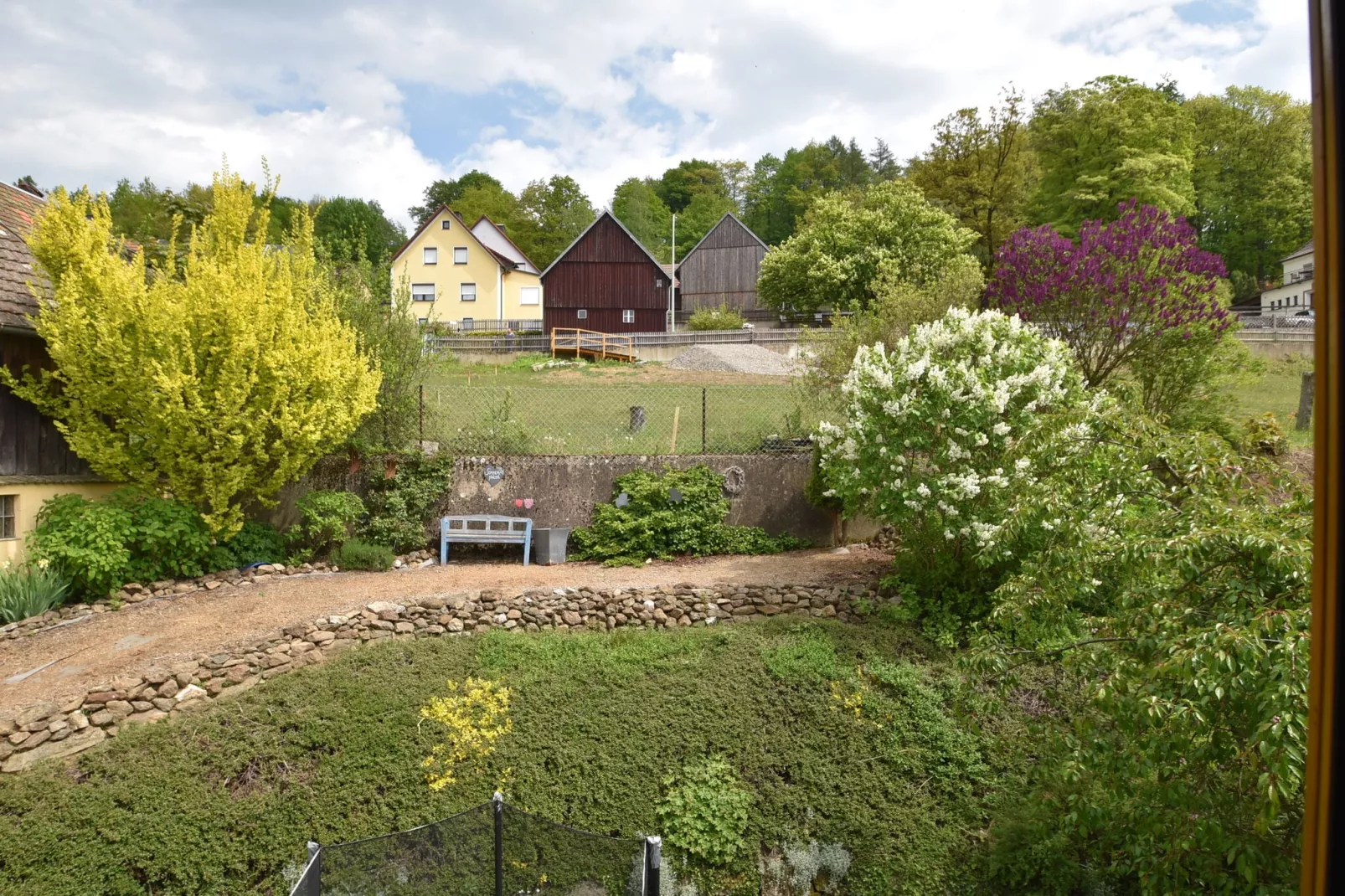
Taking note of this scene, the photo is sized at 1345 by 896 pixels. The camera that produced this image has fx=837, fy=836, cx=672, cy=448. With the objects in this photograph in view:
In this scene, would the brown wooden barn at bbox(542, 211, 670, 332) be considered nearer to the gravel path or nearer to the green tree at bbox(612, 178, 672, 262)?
the green tree at bbox(612, 178, 672, 262)

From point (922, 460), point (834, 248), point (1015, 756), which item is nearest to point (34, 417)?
point (922, 460)

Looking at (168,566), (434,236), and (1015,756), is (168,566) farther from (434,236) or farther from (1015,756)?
(434,236)

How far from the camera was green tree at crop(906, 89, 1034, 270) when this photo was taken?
32.4 meters

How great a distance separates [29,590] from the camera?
384 inches

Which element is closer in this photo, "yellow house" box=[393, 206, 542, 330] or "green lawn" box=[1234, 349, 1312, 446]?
"green lawn" box=[1234, 349, 1312, 446]

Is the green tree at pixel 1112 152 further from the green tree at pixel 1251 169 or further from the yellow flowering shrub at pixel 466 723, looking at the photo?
the yellow flowering shrub at pixel 466 723

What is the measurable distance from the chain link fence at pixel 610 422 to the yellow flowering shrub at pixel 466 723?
5.24 metres

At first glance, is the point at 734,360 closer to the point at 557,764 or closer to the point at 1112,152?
the point at 1112,152

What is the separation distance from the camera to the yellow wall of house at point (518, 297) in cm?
4347

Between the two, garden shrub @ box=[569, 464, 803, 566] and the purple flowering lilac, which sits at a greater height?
the purple flowering lilac

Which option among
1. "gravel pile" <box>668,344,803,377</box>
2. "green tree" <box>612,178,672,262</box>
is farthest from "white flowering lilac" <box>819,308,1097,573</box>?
"green tree" <box>612,178,672,262</box>

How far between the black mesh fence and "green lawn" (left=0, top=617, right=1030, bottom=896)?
0.65 metres

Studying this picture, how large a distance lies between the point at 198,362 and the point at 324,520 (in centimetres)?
260

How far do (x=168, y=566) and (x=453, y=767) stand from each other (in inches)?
232
